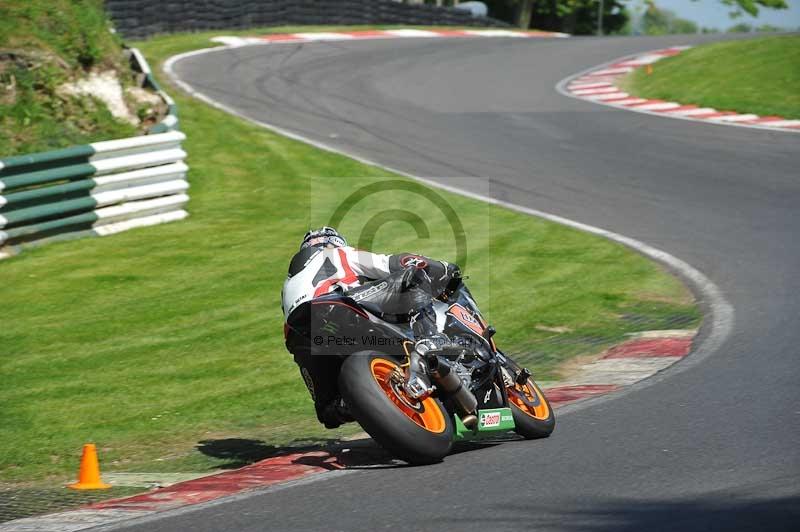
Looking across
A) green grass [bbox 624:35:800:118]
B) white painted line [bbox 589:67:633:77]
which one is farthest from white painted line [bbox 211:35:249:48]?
green grass [bbox 624:35:800:118]

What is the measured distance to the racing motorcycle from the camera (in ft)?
19.0

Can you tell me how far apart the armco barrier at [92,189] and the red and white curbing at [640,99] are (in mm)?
10484

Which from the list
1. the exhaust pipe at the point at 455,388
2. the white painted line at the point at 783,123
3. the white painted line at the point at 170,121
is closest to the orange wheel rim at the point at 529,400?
the exhaust pipe at the point at 455,388

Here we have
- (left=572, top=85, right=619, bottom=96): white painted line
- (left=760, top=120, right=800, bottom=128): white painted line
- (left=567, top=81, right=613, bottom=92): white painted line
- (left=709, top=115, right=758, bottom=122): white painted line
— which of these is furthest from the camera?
(left=567, top=81, right=613, bottom=92): white painted line

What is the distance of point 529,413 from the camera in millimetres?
6582

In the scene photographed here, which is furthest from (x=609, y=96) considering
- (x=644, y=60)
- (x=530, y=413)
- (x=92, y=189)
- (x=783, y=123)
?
(x=530, y=413)

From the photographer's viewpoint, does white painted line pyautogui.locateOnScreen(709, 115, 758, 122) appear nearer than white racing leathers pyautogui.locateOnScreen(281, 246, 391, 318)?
No

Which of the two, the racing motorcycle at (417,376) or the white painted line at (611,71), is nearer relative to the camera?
the racing motorcycle at (417,376)

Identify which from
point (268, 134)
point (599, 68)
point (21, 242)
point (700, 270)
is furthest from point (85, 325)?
point (599, 68)

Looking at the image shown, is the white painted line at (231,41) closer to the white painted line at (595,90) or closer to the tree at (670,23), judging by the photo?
the white painted line at (595,90)

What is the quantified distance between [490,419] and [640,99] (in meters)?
18.5

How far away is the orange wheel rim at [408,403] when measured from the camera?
589cm

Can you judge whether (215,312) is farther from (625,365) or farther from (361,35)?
(361,35)

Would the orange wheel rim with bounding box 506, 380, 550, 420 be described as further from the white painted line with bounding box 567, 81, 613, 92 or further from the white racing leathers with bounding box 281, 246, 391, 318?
the white painted line with bounding box 567, 81, 613, 92
